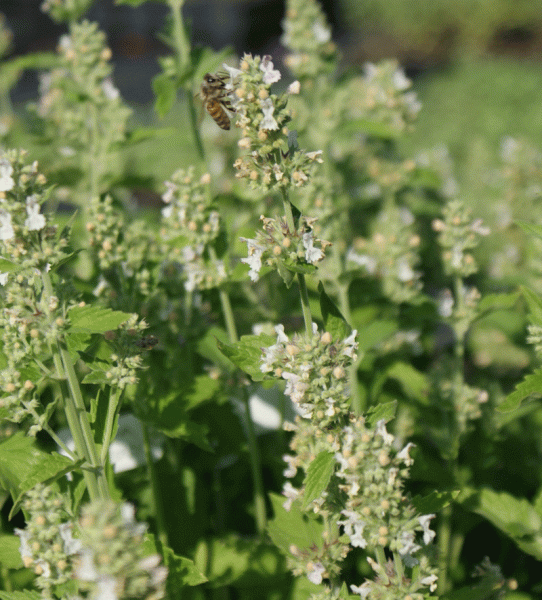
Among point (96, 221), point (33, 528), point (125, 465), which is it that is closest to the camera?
point (33, 528)

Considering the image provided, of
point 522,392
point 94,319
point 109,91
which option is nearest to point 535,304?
point 522,392

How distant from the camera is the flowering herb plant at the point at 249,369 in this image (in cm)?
234

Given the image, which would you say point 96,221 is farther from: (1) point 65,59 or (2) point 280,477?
(1) point 65,59

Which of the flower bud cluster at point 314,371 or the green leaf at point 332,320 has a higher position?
the green leaf at point 332,320

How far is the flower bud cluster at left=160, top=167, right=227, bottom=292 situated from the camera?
329 cm

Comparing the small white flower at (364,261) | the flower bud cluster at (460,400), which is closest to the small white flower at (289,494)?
the flower bud cluster at (460,400)

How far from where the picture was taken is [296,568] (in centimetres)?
273

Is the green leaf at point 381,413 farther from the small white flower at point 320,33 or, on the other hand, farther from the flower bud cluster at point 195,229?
the small white flower at point 320,33

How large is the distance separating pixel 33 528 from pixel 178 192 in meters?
1.79

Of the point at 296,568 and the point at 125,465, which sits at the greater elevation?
the point at 125,465

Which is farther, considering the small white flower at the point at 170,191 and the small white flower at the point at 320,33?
the small white flower at the point at 320,33

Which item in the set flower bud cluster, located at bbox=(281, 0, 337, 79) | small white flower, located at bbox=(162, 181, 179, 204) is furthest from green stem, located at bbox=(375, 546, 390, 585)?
flower bud cluster, located at bbox=(281, 0, 337, 79)

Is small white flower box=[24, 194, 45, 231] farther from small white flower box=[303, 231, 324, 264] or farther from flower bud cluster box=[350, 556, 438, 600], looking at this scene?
flower bud cluster box=[350, 556, 438, 600]

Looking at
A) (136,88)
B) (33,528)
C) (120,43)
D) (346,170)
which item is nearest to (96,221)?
(33,528)
